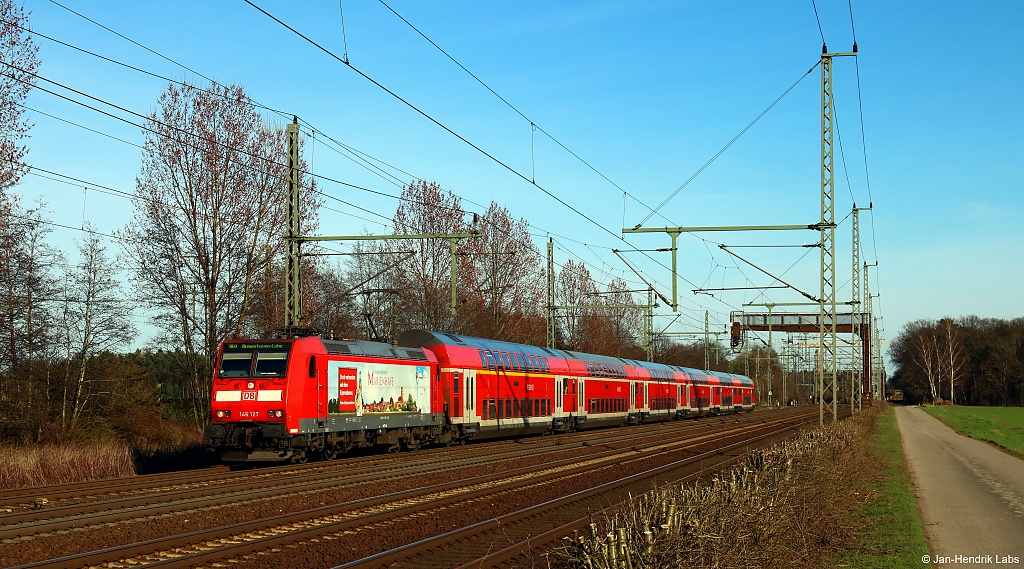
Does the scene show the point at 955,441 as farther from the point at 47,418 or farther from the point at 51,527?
the point at 51,527

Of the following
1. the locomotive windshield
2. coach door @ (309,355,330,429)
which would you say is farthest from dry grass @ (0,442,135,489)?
coach door @ (309,355,330,429)

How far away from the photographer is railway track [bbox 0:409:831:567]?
1210 centimetres

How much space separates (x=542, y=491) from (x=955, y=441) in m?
31.9

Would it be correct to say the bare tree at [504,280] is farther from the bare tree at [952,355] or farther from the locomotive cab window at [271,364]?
the bare tree at [952,355]

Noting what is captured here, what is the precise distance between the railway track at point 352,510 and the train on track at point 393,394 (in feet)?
4.77

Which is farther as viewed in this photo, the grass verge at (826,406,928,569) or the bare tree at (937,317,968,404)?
the bare tree at (937,317,968,404)

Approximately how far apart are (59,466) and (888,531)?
17.5 metres

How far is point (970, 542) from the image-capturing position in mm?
13992

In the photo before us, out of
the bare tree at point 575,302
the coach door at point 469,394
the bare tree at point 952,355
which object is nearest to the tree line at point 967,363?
the bare tree at point 952,355

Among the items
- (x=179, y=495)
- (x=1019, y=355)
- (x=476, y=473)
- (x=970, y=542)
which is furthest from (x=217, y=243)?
(x=1019, y=355)

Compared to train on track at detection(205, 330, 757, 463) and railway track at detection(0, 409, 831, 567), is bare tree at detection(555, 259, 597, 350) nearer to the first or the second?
train on track at detection(205, 330, 757, 463)

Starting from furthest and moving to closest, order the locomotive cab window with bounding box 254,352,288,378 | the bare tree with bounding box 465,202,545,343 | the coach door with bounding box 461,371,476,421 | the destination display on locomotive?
the bare tree with bounding box 465,202,545,343 → the coach door with bounding box 461,371,476,421 → the destination display on locomotive → the locomotive cab window with bounding box 254,352,288,378

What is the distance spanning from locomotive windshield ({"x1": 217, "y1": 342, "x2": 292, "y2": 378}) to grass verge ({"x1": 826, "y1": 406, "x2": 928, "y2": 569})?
14.2 metres

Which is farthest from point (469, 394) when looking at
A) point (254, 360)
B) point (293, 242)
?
point (254, 360)
